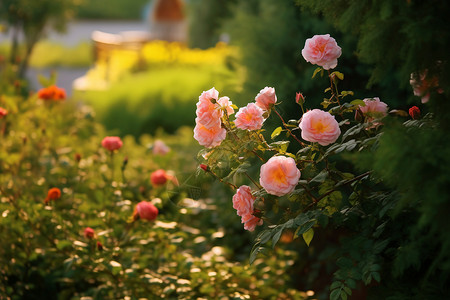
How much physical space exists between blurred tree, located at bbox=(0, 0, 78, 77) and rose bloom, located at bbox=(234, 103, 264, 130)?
8196 millimetres

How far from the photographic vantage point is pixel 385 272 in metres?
1.78

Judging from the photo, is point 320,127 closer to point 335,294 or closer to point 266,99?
point 266,99

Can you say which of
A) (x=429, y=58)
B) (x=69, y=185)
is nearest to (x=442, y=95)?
(x=429, y=58)

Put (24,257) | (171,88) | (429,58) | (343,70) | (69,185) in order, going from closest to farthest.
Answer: (429,58) → (24,257) → (343,70) → (69,185) → (171,88)

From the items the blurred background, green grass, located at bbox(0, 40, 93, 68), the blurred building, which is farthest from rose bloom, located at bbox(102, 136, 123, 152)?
green grass, located at bbox(0, 40, 93, 68)

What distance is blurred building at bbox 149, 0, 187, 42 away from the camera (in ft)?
46.6

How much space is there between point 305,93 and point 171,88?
406 cm

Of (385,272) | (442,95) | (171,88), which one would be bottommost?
(171,88)

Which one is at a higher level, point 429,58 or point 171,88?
point 429,58

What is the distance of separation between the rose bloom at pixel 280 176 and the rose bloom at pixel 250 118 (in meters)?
0.16

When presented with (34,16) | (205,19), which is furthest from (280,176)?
(205,19)

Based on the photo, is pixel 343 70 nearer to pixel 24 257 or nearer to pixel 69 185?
pixel 69 185

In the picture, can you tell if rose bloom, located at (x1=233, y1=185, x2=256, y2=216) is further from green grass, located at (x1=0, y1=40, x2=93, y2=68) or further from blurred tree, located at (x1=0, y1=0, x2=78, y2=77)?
green grass, located at (x1=0, y1=40, x2=93, y2=68)

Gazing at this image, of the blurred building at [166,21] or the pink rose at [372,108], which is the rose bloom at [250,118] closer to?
the pink rose at [372,108]
